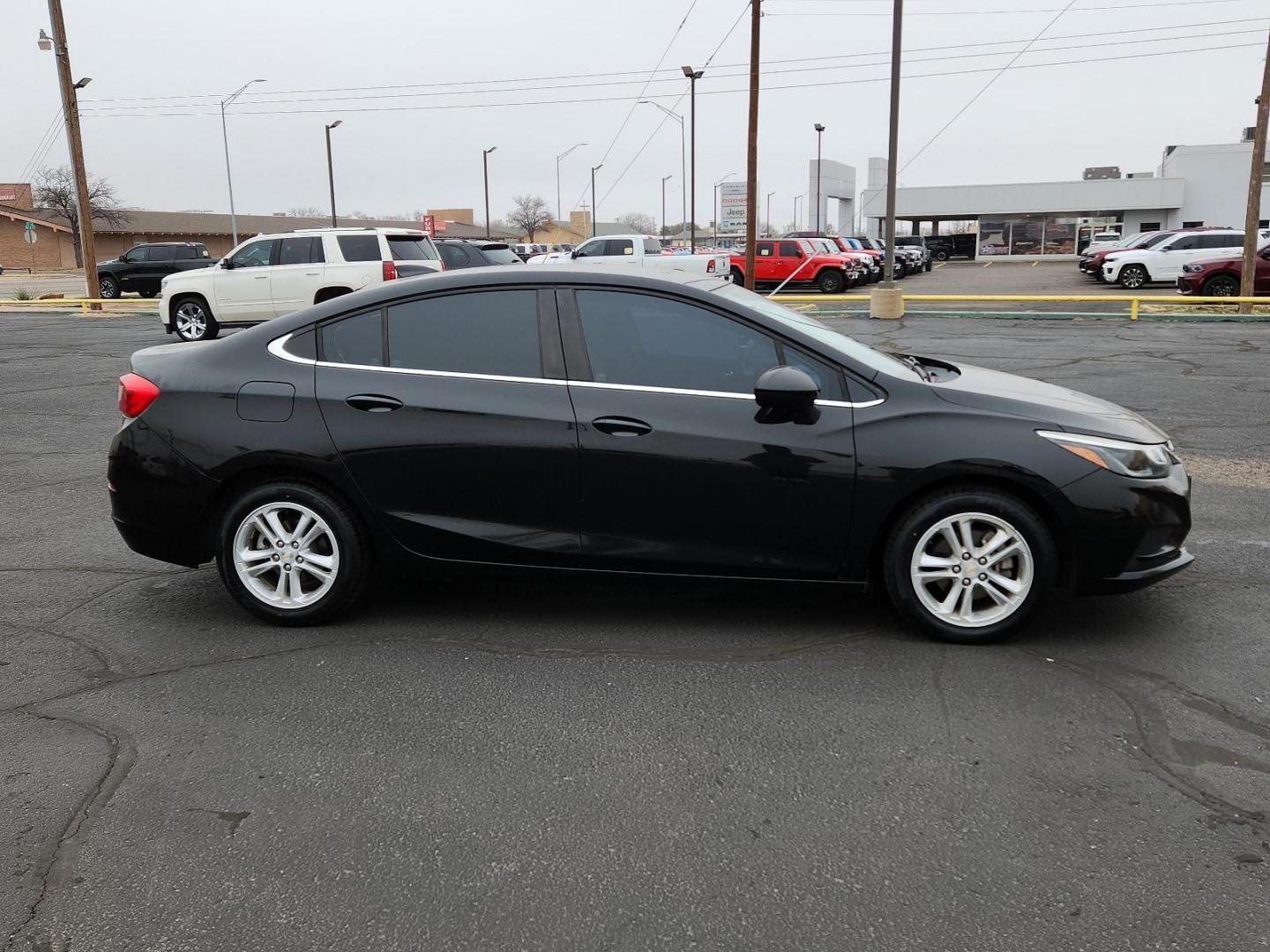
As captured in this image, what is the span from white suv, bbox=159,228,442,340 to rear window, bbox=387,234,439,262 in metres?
0.02

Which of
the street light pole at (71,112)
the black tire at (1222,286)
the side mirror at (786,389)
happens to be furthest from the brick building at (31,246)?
the side mirror at (786,389)

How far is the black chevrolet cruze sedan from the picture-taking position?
4.44 meters

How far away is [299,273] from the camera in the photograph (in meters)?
19.2

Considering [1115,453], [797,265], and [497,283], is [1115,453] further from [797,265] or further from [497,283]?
[797,265]

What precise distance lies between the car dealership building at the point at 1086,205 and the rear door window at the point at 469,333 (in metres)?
60.4

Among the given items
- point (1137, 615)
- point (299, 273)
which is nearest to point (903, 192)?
point (299, 273)

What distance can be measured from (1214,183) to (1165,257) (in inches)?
1366

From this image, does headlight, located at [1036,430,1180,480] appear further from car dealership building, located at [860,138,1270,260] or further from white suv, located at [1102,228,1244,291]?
car dealership building, located at [860,138,1270,260]

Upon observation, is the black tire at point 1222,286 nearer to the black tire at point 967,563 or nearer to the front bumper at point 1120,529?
the front bumper at point 1120,529

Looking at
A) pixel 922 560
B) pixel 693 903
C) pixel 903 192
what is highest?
pixel 903 192

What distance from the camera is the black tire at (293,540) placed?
475 cm

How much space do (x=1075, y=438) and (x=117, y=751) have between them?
386 cm

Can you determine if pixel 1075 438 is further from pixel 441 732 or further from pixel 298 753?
pixel 298 753

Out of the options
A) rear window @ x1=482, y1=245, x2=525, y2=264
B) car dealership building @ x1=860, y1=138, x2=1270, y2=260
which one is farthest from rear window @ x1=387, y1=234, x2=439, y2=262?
car dealership building @ x1=860, y1=138, x2=1270, y2=260
